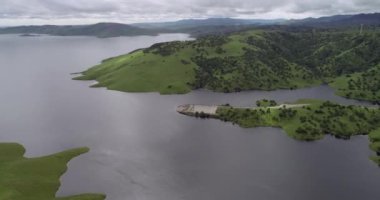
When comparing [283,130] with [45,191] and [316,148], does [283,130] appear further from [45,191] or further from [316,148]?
[45,191]

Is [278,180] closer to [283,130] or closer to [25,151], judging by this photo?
[283,130]

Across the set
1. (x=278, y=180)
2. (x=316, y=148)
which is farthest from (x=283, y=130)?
(x=278, y=180)

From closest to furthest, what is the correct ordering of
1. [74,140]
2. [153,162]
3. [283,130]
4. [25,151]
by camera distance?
[153,162] → [25,151] → [74,140] → [283,130]

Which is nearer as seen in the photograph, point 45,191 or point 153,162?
point 45,191

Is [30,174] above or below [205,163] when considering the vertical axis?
below

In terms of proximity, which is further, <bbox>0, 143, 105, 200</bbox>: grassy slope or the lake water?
the lake water

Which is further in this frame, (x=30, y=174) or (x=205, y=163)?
(x=205, y=163)

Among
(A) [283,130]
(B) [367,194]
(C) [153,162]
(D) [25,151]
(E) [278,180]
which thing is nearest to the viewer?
(B) [367,194]

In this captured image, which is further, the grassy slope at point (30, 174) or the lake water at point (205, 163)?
the lake water at point (205, 163)
